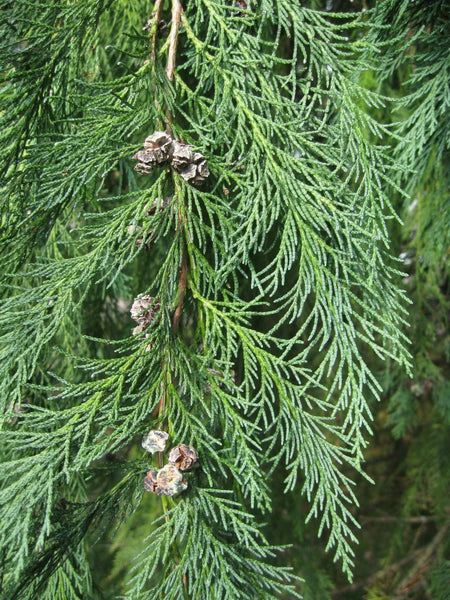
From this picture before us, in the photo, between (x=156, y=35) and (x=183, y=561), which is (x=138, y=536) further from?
(x=156, y=35)

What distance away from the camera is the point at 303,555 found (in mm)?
2252

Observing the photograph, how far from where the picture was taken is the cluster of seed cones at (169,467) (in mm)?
968

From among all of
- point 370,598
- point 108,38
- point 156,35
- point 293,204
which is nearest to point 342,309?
point 293,204

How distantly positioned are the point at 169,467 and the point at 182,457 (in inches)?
1.2

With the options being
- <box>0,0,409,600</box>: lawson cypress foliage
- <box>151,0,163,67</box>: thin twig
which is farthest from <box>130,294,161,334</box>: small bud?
<box>151,0,163,67</box>: thin twig

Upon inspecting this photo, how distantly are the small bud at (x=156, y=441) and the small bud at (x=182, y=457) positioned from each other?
3 cm

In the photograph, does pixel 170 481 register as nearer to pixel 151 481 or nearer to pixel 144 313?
pixel 151 481

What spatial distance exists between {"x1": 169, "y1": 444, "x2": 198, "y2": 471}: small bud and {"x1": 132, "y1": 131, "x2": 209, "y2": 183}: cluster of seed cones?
538mm

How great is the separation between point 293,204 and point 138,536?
1976mm

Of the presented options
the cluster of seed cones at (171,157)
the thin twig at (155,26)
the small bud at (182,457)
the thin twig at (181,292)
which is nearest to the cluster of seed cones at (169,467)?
the small bud at (182,457)

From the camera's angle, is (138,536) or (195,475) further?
(138,536)

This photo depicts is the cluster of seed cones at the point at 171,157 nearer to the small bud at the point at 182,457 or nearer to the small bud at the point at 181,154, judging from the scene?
the small bud at the point at 181,154

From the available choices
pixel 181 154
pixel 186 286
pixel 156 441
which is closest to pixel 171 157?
pixel 181 154

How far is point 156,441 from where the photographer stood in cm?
99
